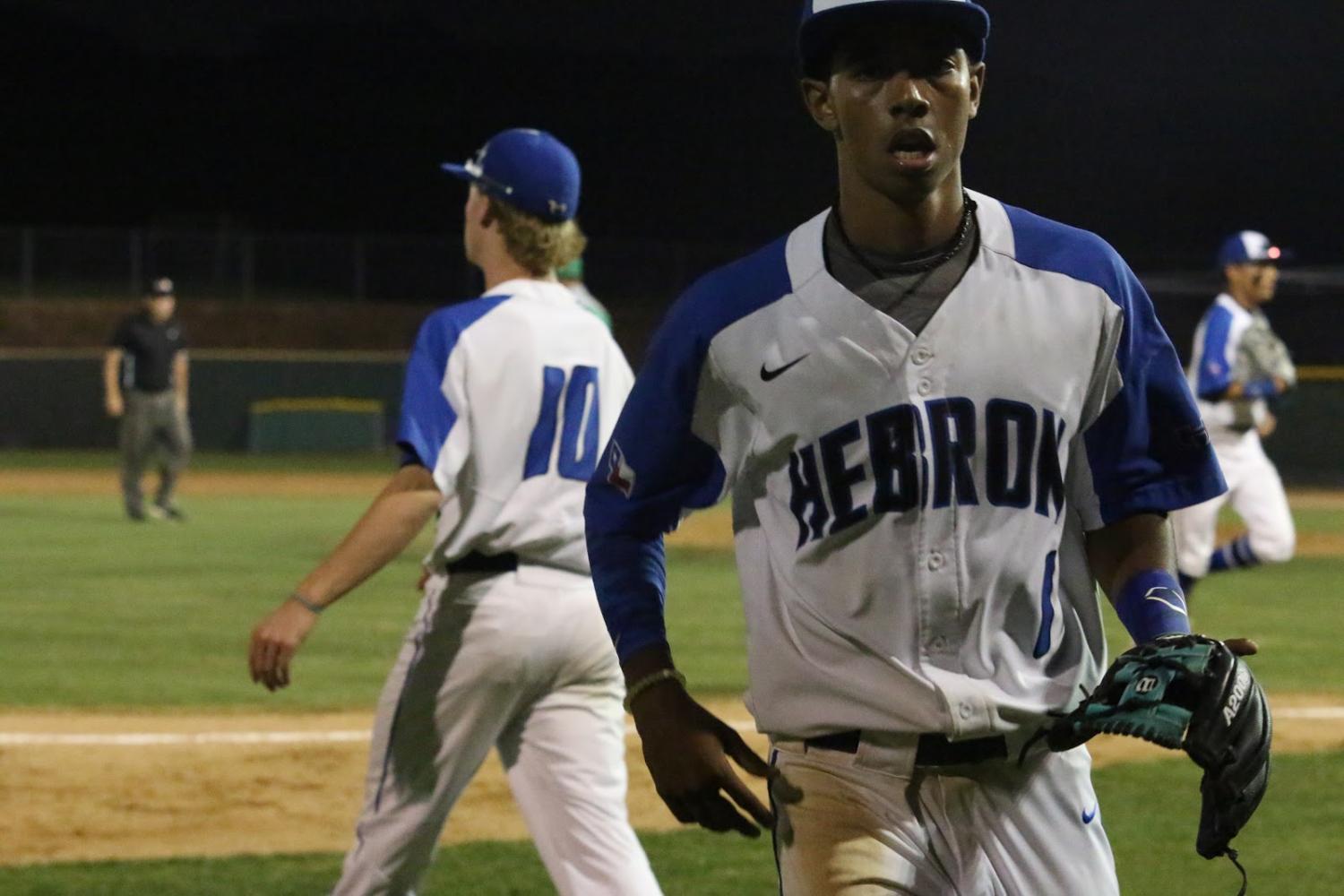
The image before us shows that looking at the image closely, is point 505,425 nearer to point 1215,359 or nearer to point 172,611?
point 1215,359

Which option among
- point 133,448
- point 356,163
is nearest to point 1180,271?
point 356,163

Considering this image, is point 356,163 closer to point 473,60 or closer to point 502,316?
point 473,60

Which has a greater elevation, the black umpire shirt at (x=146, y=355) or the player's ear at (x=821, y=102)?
the player's ear at (x=821, y=102)

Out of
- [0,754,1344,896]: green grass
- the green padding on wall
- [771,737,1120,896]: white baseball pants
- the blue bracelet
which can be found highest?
the blue bracelet

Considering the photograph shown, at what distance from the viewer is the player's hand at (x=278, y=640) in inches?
156

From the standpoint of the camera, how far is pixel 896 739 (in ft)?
8.50

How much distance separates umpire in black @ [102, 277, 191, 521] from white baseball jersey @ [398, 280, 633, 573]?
46.4 feet

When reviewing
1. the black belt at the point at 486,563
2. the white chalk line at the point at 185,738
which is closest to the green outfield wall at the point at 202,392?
the white chalk line at the point at 185,738

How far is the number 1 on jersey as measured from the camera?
168 inches

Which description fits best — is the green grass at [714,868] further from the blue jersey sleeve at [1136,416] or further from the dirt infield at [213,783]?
the blue jersey sleeve at [1136,416]

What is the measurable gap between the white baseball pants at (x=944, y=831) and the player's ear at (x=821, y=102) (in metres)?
0.83

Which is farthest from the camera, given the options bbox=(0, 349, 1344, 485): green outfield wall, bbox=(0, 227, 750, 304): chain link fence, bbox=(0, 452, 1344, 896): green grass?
bbox=(0, 227, 750, 304): chain link fence

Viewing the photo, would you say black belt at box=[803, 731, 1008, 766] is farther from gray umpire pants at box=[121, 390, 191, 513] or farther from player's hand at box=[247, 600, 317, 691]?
→ gray umpire pants at box=[121, 390, 191, 513]

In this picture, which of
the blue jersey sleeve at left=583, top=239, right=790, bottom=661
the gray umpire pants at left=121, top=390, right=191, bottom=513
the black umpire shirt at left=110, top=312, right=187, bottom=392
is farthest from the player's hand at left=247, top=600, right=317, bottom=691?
the black umpire shirt at left=110, top=312, right=187, bottom=392
